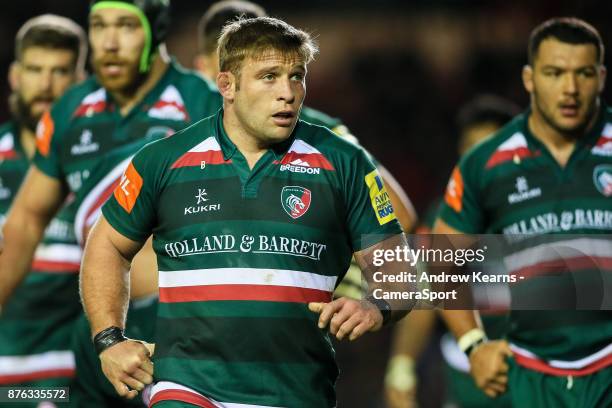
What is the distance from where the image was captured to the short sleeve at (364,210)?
533cm

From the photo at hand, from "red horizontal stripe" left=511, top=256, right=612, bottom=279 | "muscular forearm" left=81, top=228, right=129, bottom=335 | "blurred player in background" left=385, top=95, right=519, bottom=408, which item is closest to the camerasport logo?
"muscular forearm" left=81, top=228, right=129, bottom=335

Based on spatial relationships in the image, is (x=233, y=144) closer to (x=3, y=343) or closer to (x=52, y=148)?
(x=52, y=148)

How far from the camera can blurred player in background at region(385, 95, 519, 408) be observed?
9.44m

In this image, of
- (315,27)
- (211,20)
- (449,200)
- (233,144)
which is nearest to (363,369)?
(315,27)

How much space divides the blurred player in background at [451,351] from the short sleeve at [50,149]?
315 cm

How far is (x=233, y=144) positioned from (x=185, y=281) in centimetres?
61

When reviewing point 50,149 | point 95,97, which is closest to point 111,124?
point 95,97

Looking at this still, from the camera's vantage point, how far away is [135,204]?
539 centimetres

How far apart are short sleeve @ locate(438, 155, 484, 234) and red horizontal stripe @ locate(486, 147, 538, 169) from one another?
0.11 metres

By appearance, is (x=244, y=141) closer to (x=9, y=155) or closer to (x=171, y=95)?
(x=171, y=95)

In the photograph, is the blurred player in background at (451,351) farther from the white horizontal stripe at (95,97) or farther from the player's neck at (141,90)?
the white horizontal stripe at (95,97)

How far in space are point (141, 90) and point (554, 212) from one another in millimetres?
2454

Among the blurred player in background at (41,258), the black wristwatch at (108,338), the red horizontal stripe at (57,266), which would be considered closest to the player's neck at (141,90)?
the blurred player in background at (41,258)

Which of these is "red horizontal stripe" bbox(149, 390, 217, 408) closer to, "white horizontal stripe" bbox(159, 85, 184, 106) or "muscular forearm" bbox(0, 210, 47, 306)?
"muscular forearm" bbox(0, 210, 47, 306)
